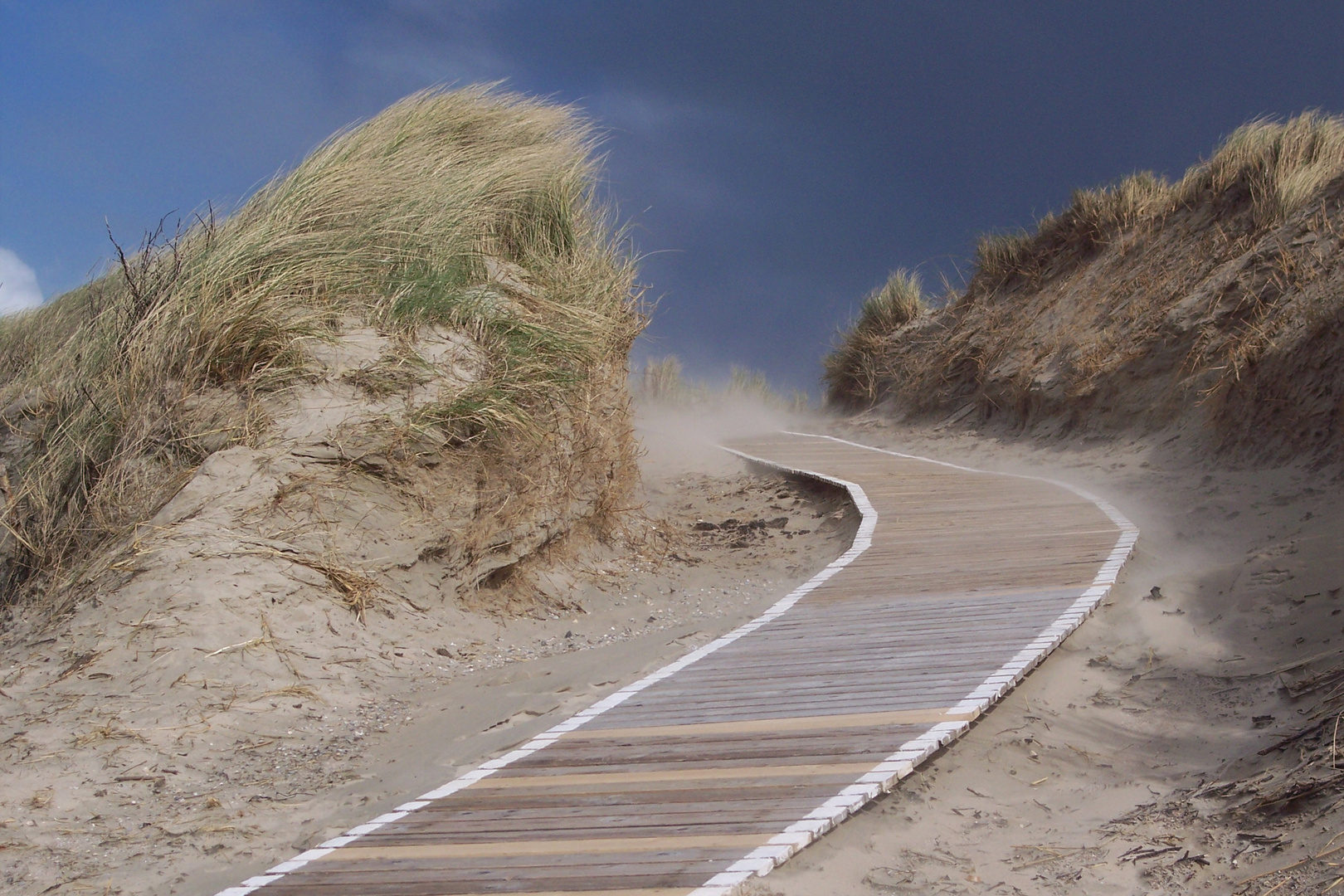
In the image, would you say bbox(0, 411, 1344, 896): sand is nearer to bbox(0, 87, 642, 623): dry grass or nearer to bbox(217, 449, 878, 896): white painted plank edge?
bbox(217, 449, 878, 896): white painted plank edge

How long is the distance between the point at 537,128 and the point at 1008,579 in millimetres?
6715

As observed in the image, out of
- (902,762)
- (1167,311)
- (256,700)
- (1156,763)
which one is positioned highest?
(1167,311)

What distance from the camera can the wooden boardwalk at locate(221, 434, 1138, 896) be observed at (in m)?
2.89

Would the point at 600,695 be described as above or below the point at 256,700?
below

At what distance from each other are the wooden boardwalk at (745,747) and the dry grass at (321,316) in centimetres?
287

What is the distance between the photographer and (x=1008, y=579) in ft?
19.2

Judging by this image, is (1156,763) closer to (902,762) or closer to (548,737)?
(902,762)

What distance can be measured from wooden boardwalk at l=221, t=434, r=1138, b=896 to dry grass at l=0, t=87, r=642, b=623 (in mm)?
2874

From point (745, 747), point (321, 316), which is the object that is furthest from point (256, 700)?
point (321, 316)

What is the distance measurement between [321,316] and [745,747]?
4.55 meters

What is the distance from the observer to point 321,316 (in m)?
6.72

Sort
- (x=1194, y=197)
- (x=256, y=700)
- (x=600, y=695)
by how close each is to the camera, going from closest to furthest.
Result: (x=256, y=700) → (x=600, y=695) → (x=1194, y=197)

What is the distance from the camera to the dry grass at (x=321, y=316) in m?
6.02

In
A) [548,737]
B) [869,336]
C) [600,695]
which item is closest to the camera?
[548,737]
